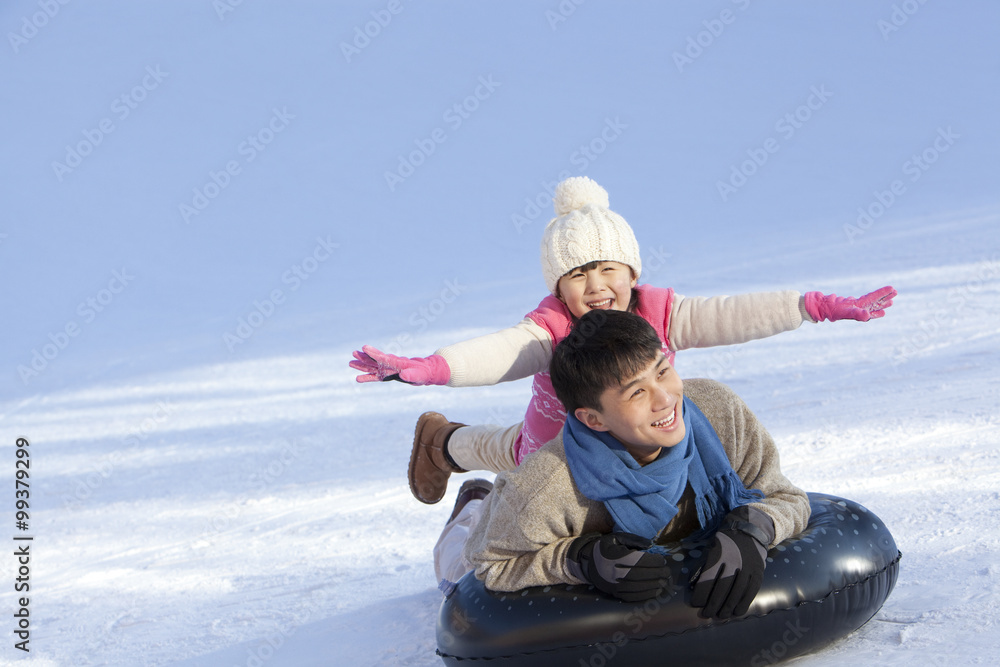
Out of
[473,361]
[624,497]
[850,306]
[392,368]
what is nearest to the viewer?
[624,497]

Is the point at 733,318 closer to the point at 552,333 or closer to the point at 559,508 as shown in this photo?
the point at 552,333

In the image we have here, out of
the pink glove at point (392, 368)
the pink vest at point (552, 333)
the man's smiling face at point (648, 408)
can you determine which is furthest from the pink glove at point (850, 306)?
the pink glove at point (392, 368)

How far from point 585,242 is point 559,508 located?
101 cm

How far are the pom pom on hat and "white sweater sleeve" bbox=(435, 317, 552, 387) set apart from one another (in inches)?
16.4

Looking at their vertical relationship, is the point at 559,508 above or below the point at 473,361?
below

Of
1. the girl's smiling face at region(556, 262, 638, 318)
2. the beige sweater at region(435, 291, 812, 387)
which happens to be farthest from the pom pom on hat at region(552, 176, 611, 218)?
the beige sweater at region(435, 291, 812, 387)

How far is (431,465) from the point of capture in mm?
3521

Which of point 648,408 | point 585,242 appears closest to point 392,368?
point 648,408

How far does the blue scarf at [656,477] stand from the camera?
7.00 feet

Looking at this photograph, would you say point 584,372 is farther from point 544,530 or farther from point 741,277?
point 741,277

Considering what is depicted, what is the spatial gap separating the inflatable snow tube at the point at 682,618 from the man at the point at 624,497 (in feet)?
0.12

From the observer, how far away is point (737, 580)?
2.05 metres

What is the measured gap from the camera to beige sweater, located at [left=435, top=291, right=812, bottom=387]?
2783 millimetres

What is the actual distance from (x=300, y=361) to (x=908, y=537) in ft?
20.1
